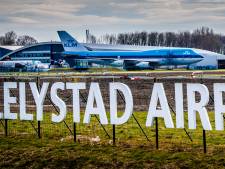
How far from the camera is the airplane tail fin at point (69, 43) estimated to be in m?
110

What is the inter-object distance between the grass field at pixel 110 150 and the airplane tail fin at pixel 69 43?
9068 centimetres

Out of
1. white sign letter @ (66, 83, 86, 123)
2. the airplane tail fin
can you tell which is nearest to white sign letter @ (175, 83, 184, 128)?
white sign letter @ (66, 83, 86, 123)

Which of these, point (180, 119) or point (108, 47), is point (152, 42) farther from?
point (180, 119)

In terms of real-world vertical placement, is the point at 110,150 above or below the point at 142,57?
below

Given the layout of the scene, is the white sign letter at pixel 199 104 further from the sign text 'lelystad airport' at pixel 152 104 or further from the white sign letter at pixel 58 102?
the white sign letter at pixel 58 102

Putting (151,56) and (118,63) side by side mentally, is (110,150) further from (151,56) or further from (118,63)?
(151,56)

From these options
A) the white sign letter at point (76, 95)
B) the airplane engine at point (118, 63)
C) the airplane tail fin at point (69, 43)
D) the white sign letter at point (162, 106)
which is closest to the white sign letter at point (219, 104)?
the white sign letter at point (162, 106)

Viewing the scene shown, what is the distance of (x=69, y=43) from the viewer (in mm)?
111562

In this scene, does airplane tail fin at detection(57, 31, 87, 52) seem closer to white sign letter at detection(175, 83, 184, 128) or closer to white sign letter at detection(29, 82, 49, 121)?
white sign letter at detection(29, 82, 49, 121)

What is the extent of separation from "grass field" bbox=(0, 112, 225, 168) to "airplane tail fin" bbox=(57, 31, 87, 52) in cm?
9068

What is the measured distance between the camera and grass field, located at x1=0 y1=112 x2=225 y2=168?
14.1 m

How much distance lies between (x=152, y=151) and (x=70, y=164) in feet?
8.55

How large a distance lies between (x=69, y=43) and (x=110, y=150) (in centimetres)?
9704

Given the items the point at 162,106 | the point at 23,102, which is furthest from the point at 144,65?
the point at 162,106
